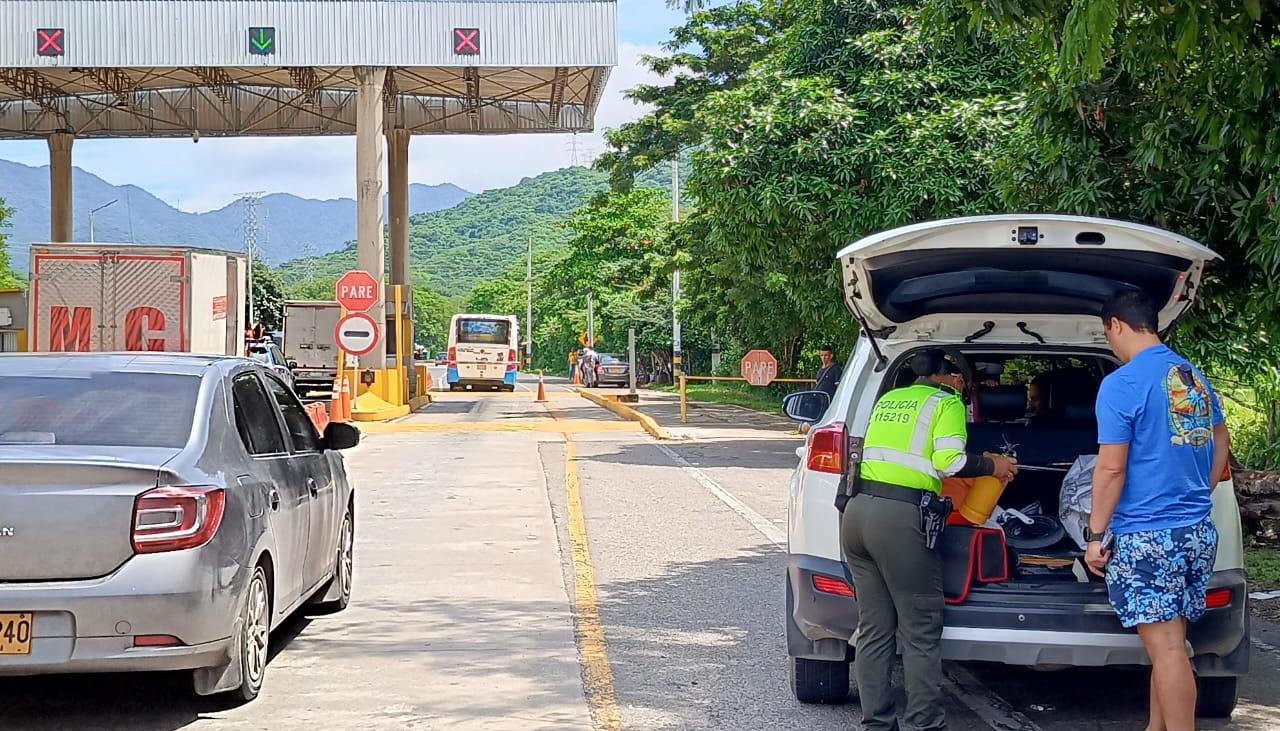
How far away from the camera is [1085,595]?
19.0 ft

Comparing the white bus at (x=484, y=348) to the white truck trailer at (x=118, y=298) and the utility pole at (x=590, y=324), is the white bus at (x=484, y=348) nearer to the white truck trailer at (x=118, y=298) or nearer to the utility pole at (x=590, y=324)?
the utility pole at (x=590, y=324)

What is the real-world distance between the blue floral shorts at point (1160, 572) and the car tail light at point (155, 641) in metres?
3.70

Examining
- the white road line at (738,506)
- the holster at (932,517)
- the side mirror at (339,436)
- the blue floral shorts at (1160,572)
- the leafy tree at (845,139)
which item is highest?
the leafy tree at (845,139)

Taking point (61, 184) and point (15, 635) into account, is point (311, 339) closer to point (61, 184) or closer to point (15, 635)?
point (61, 184)

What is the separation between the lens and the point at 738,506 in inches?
581

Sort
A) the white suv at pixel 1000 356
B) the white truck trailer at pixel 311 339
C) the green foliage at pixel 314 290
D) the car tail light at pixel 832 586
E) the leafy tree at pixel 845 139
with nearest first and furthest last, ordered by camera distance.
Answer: the white suv at pixel 1000 356 < the car tail light at pixel 832 586 < the leafy tree at pixel 845 139 < the white truck trailer at pixel 311 339 < the green foliage at pixel 314 290

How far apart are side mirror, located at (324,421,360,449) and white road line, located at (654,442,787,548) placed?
4613mm

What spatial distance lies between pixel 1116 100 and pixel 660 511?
21.7 ft

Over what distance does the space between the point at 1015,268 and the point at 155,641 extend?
3852 millimetres

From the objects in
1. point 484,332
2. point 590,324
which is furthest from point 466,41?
point 590,324

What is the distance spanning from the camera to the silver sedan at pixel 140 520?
5645 mm

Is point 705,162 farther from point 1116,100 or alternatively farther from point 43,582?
point 43,582

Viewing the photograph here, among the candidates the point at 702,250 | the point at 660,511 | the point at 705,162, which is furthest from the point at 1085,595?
the point at 702,250

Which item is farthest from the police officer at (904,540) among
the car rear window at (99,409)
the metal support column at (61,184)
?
the metal support column at (61,184)
